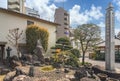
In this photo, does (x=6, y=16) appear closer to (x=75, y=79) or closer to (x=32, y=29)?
(x=32, y=29)

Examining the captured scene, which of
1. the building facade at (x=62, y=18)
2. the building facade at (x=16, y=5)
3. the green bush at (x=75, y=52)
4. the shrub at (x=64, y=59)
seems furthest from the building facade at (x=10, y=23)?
the building facade at (x=62, y=18)

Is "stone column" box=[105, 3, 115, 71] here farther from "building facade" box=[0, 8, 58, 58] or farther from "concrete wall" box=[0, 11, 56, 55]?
"concrete wall" box=[0, 11, 56, 55]

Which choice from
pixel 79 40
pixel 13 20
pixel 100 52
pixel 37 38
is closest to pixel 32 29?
pixel 37 38

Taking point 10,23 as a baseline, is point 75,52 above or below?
below

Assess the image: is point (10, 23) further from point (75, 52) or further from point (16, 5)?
point (16, 5)

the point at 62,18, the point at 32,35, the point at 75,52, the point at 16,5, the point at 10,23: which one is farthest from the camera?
the point at 62,18

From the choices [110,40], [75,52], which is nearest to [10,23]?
[75,52]

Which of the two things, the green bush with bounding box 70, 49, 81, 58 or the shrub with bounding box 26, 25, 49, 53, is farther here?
the green bush with bounding box 70, 49, 81, 58

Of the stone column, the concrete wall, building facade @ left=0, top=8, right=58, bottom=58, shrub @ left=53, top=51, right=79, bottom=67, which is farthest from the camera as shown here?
the concrete wall

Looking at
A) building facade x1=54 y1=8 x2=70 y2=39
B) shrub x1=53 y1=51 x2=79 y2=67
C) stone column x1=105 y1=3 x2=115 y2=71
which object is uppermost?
building facade x1=54 y1=8 x2=70 y2=39

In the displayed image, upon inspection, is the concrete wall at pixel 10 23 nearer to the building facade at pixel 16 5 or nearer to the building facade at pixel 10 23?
the building facade at pixel 10 23

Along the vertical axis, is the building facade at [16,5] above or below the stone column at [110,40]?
above

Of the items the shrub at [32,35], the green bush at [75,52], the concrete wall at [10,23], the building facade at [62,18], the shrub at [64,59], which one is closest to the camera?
the shrub at [64,59]

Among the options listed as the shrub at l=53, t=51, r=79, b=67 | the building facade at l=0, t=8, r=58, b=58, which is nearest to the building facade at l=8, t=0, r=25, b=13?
the building facade at l=0, t=8, r=58, b=58
